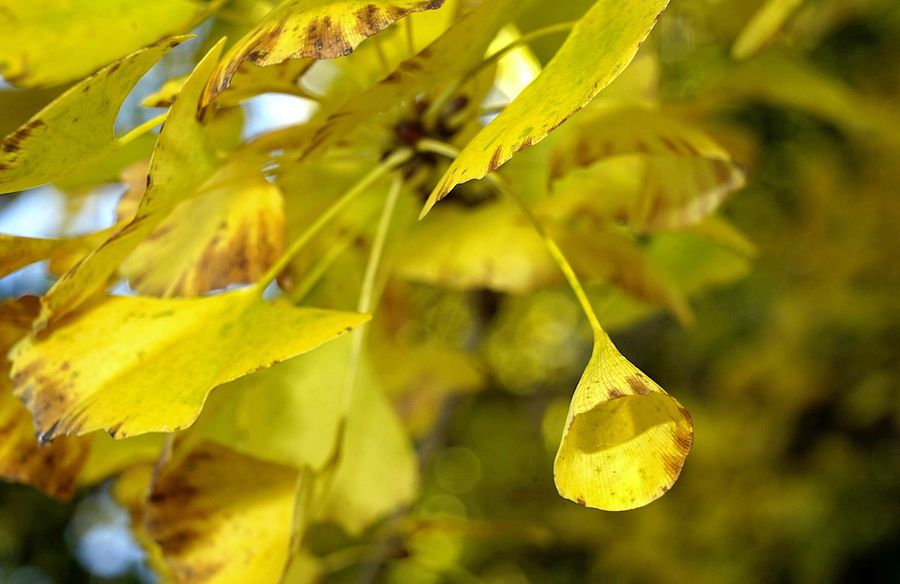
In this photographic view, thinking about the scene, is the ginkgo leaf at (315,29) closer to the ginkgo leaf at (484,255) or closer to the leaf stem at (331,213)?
the leaf stem at (331,213)

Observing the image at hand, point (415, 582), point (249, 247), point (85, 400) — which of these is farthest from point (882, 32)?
point (415, 582)

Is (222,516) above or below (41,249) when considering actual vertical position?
below

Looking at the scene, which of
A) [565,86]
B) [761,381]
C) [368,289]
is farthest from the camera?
[761,381]

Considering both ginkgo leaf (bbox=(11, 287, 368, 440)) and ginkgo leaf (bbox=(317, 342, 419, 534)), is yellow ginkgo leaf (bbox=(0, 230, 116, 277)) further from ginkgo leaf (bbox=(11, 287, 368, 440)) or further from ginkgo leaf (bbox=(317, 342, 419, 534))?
ginkgo leaf (bbox=(317, 342, 419, 534))

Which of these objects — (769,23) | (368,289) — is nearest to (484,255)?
(368,289)

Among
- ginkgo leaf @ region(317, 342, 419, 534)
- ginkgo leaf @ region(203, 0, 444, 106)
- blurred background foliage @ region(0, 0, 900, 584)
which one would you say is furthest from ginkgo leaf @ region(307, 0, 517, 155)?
blurred background foliage @ region(0, 0, 900, 584)

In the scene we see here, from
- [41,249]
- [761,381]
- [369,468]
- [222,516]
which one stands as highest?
[41,249]

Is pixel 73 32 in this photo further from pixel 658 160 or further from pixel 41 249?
pixel 658 160
